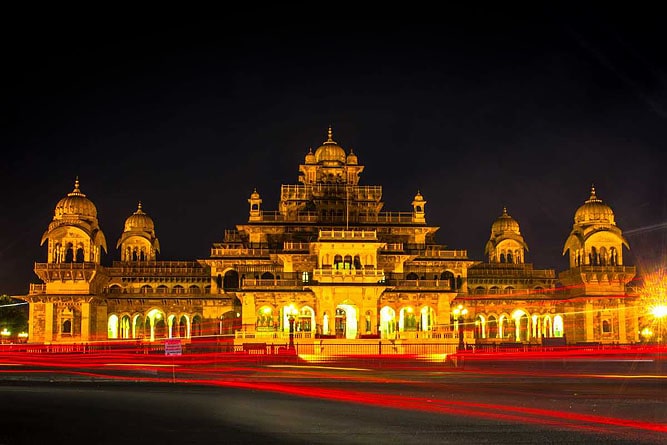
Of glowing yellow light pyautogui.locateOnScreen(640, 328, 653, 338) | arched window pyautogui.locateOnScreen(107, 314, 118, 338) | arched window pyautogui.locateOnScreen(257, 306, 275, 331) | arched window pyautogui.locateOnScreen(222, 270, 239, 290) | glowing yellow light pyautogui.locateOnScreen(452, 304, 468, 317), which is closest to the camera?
arched window pyautogui.locateOnScreen(257, 306, 275, 331)

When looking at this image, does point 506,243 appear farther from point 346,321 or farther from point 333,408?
point 333,408

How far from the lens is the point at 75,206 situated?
82500mm

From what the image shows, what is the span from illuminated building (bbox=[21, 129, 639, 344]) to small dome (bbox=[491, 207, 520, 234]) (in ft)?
31.7

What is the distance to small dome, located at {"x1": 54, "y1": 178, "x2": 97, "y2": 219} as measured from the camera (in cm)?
8238

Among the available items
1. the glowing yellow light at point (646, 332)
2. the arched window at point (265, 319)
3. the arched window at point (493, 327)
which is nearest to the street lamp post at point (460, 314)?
the arched window at point (493, 327)

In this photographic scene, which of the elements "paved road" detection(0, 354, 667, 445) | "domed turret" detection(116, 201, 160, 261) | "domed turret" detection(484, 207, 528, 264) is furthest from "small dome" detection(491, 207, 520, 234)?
"paved road" detection(0, 354, 667, 445)

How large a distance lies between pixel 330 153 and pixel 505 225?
26565 millimetres

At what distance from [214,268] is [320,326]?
56.1 ft

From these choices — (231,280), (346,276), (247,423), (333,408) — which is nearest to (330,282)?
(346,276)

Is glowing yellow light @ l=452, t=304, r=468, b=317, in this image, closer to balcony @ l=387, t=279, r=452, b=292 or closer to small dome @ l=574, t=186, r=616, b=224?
balcony @ l=387, t=279, r=452, b=292

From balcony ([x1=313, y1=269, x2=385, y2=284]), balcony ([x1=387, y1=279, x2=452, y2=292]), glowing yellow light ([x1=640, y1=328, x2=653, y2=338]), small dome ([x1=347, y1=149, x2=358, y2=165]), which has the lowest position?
glowing yellow light ([x1=640, y1=328, x2=653, y2=338])

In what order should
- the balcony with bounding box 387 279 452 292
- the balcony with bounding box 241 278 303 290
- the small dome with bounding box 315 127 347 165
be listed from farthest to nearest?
the small dome with bounding box 315 127 347 165
the balcony with bounding box 387 279 452 292
the balcony with bounding box 241 278 303 290

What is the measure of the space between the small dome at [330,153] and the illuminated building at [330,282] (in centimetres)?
14

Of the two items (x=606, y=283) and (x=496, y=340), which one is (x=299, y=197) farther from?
(x=606, y=283)
